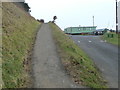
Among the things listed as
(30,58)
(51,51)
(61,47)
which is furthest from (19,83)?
(61,47)

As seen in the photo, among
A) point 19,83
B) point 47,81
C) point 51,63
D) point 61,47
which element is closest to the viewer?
point 19,83

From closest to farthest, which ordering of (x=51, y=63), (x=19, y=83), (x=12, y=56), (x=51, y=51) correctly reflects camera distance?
(x=19, y=83), (x=12, y=56), (x=51, y=63), (x=51, y=51)

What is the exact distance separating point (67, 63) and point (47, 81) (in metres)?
2.70

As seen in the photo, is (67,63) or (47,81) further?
(67,63)

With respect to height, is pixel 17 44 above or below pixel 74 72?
above

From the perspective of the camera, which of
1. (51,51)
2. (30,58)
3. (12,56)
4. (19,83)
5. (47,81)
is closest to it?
(19,83)

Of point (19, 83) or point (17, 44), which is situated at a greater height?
point (17, 44)

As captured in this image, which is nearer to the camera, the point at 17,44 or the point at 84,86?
the point at 84,86

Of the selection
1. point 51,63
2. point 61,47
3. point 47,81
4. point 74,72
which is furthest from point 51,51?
point 47,81

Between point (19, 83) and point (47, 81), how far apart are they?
125cm

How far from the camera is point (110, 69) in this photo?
16.8 meters

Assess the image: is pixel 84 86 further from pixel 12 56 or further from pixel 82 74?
pixel 12 56

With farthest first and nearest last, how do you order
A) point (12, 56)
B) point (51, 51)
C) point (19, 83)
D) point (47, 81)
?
point (51, 51)
point (12, 56)
point (47, 81)
point (19, 83)

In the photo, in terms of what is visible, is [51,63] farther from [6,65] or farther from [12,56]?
[6,65]
